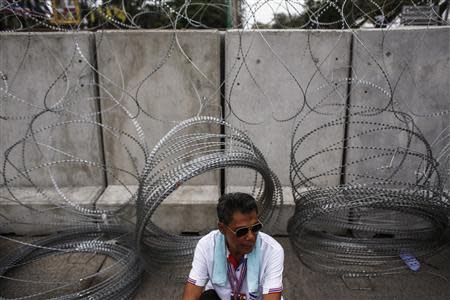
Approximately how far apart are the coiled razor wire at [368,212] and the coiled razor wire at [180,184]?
35 centimetres

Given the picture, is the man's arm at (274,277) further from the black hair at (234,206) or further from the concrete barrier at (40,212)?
the concrete barrier at (40,212)

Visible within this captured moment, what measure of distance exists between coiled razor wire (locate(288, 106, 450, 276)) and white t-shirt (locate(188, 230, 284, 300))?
132 cm

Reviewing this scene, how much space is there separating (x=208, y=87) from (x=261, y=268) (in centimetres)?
237

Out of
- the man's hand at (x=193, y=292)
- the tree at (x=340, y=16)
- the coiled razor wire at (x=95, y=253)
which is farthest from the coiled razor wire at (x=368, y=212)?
the coiled razor wire at (x=95, y=253)

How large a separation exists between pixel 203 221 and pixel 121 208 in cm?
93

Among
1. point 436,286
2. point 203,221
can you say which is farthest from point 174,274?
point 436,286

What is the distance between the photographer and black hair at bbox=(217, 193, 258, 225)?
1.98 m

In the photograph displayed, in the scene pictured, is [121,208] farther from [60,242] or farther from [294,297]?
[294,297]

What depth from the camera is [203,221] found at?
160 inches

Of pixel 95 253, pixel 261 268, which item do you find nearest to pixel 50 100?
pixel 95 253

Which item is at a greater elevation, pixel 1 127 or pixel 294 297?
pixel 1 127

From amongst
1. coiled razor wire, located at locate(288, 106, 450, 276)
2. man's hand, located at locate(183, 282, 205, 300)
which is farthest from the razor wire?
man's hand, located at locate(183, 282, 205, 300)

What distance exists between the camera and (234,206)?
1.99 meters

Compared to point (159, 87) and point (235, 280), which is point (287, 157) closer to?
point (159, 87)
